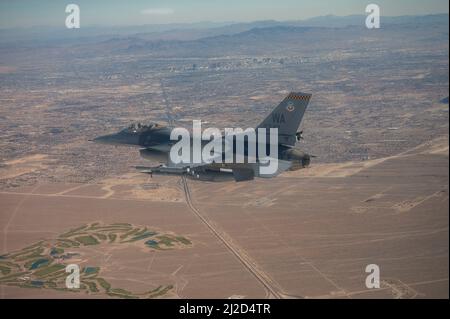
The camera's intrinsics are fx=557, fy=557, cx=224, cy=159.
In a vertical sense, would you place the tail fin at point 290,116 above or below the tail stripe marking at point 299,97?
below

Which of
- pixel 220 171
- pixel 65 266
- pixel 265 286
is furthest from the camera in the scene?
pixel 65 266

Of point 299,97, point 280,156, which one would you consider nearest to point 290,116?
point 299,97

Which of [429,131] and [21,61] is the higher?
[21,61]

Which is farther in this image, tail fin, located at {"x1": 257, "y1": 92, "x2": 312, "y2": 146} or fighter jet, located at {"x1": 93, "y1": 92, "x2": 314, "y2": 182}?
tail fin, located at {"x1": 257, "y1": 92, "x2": 312, "y2": 146}

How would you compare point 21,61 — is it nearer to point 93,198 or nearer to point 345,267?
point 93,198

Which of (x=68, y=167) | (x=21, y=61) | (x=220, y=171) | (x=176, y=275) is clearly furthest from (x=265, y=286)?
(x=21, y=61)

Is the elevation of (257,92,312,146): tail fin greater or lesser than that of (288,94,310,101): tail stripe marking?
lesser

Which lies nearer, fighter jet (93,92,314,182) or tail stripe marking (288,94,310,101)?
fighter jet (93,92,314,182)
